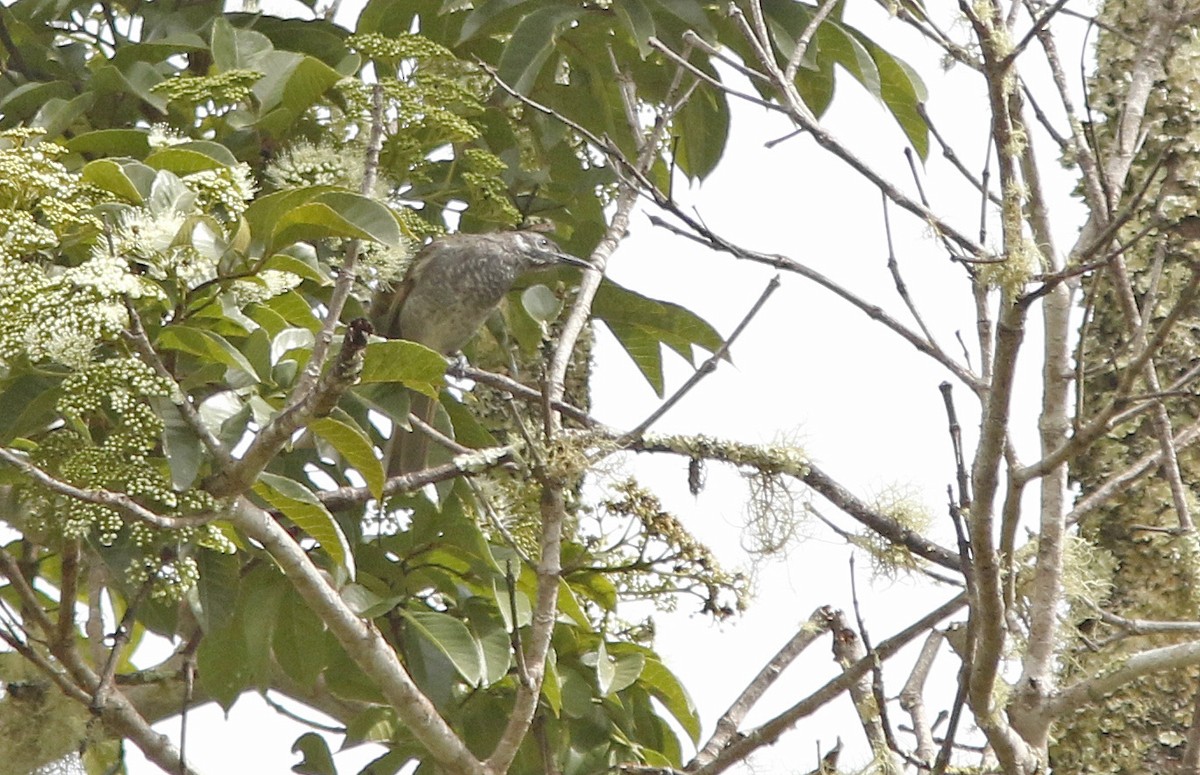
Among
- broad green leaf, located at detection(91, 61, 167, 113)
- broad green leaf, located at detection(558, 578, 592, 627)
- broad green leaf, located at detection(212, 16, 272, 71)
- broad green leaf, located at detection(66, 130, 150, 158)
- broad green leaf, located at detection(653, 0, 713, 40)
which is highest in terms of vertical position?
broad green leaf, located at detection(653, 0, 713, 40)

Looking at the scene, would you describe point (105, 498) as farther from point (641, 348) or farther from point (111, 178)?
point (641, 348)

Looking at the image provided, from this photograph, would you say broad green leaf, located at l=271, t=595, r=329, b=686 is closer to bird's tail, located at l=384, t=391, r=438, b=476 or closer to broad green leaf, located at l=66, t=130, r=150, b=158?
bird's tail, located at l=384, t=391, r=438, b=476

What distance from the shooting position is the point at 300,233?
2137 millimetres

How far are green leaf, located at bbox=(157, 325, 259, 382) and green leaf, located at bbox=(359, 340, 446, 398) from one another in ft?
0.60

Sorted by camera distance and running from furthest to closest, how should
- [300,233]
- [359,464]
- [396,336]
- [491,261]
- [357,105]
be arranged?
[396,336], [491,261], [357,105], [359,464], [300,233]

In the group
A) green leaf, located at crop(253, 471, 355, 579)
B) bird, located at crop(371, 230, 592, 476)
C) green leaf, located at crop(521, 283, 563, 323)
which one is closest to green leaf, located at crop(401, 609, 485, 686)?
green leaf, located at crop(253, 471, 355, 579)

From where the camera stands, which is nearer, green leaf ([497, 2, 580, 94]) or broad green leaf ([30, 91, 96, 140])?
broad green leaf ([30, 91, 96, 140])

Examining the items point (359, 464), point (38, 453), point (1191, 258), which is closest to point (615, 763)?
point (359, 464)

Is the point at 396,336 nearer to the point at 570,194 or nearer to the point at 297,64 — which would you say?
the point at 570,194

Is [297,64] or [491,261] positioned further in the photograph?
[491,261]

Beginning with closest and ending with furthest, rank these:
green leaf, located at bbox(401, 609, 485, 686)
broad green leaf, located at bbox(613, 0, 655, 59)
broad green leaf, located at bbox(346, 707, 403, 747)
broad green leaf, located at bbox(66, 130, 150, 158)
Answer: broad green leaf, located at bbox(66, 130, 150, 158), green leaf, located at bbox(401, 609, 485, 686), broad green leaf, located at bbox(613, 0, 655, 59), broad green leaf, located at bbox(346, 707, 403, 747)

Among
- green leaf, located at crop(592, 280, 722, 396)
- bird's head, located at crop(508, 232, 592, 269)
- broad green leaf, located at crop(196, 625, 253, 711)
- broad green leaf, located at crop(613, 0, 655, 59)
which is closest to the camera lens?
broad green leaf, located at crop(613, 0, 655, 59)

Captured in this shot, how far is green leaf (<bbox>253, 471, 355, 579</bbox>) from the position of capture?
2.32 meters

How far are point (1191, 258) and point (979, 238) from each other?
1432 mm
